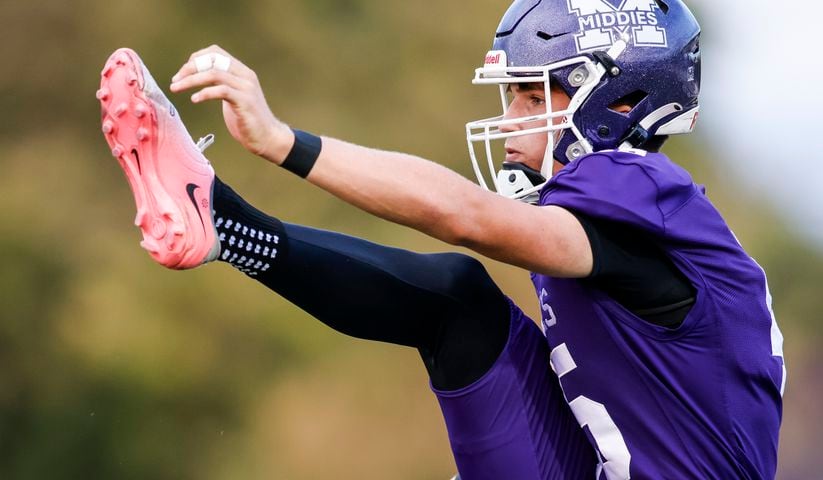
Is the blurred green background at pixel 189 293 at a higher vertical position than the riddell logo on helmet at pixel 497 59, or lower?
lower

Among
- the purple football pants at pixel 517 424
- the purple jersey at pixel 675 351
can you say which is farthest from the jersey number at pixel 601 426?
the purple football pants at pixel 517 424

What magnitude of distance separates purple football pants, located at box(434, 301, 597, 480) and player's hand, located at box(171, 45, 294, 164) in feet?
2.86

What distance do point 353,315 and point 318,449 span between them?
278 cm

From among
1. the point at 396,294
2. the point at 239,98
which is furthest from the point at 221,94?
the point at 396,294

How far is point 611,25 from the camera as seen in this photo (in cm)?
237

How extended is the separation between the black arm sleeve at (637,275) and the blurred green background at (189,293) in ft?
10.1

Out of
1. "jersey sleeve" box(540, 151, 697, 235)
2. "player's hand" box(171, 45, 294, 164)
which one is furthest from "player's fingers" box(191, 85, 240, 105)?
"jersey sleeve" box(540, 151, 697, 235)

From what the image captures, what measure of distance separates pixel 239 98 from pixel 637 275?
2.72ft

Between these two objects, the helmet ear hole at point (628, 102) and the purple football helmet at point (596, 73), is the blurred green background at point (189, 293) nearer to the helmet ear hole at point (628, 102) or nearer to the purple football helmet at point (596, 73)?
the purple football helmet at point (596, 73)

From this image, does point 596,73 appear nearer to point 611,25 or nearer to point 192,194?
point 611,25

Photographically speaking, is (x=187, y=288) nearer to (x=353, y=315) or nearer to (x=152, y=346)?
(x=152, y=346)

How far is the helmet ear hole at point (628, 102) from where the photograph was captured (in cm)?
238

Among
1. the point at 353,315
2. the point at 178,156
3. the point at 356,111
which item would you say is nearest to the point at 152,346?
the point at 356,111

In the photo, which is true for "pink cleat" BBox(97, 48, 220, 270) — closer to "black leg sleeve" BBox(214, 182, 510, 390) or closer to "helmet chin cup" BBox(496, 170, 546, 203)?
"black leg sleeve" BBox(214, 182, 510, 390)
